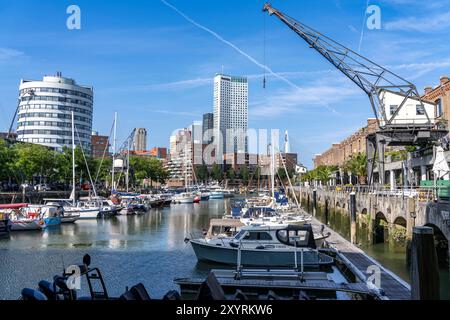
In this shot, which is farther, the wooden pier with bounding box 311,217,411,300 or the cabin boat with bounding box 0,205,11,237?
the cabin boat with bounding box 0,205,11,237

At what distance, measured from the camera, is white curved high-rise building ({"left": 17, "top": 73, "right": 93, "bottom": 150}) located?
153875 millimetres

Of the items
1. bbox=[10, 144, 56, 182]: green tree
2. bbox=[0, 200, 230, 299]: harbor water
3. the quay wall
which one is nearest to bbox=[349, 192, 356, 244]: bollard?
the quay wall

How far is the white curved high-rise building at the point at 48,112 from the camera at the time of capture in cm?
15388

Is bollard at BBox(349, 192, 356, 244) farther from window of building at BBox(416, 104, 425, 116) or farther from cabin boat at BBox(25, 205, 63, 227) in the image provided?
cabin boat at BBox(25, 205, 63, 227)

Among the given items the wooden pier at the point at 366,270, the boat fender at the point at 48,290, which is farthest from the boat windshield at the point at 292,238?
the boat fender at the point at 48,290

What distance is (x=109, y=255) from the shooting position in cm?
3281

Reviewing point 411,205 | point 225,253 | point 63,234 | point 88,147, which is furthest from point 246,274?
point 88,147

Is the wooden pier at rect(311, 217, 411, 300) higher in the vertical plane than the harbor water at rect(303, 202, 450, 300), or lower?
higher

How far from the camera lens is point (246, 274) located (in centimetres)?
1833

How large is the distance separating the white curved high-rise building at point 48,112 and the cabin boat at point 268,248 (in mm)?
134758

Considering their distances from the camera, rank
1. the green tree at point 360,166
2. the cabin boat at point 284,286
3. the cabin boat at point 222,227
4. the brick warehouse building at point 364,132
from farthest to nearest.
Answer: the green tree at point 360,166
the brick warehouse building at point 364,132
the cabin boat at point 222,227
the cabin boat at point 284,286

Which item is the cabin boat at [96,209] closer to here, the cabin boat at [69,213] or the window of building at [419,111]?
the cabin boat at [69,213]

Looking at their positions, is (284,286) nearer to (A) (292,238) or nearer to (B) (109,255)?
(A) (292,238)

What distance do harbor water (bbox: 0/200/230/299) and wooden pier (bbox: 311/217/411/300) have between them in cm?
902
